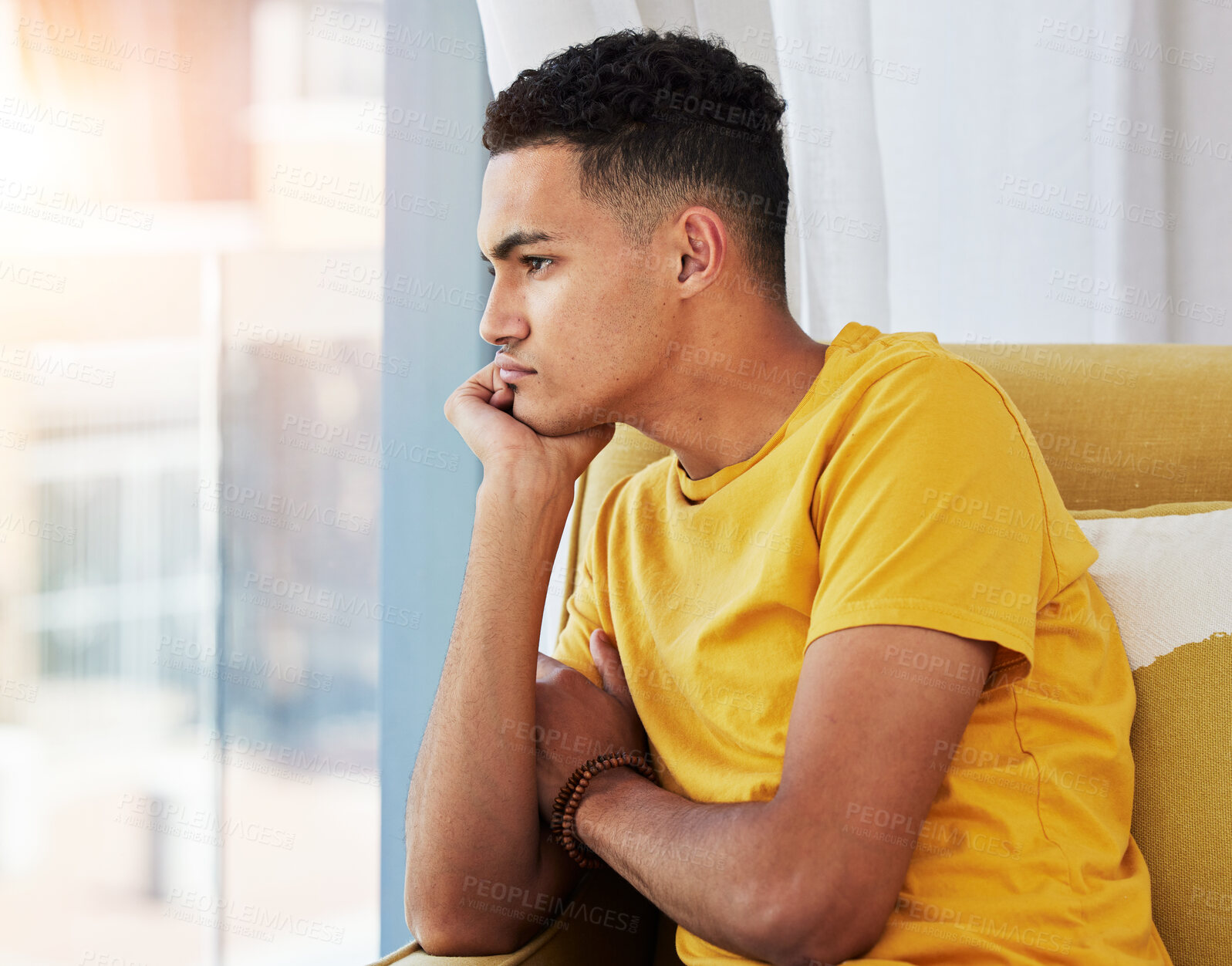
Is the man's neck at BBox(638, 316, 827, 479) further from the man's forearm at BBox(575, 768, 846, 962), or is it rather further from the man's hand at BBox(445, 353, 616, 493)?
the man's forearm at BBox(575, 768, 846, 962)

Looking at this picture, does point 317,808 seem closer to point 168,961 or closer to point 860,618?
point 168,961

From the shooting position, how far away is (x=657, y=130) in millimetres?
1068

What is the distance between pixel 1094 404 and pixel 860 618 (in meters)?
0.63

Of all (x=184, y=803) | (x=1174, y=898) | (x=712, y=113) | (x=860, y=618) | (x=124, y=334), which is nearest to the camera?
(x=860, y=618)

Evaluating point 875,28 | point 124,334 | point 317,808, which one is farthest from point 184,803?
point 875,28

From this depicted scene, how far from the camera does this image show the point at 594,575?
3.98ft

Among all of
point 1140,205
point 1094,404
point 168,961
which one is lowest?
point 168,961

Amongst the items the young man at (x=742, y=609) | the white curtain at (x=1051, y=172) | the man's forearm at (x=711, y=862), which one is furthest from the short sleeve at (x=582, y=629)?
the white curtain at (x=1051, y=172)

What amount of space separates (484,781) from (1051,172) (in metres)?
Result: 1.60

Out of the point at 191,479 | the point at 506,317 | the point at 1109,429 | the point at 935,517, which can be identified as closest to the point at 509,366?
the point at 506,317

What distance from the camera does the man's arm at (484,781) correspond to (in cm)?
100

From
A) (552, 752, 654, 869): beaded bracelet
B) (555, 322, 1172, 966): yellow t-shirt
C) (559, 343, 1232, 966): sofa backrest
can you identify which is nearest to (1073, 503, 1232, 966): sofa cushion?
(555, 322, 1172, 966): yellow t-shirt

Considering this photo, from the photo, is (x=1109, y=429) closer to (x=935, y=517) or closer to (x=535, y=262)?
(x=935, y=517)

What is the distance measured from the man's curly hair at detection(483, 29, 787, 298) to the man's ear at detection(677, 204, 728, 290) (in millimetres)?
23
